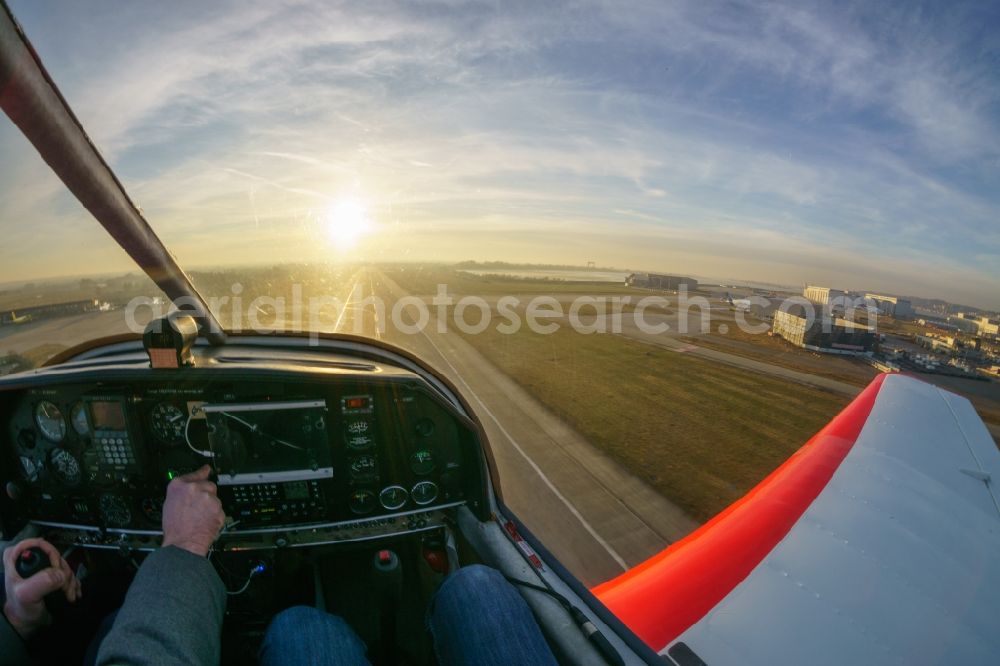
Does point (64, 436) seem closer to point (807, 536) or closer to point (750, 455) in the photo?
point (807, 536)

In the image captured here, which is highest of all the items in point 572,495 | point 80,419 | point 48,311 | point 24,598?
point 48,311

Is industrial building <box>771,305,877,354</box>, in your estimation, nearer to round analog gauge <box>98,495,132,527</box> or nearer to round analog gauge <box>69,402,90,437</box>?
round analog gauge <box>98,495,132,527</box>

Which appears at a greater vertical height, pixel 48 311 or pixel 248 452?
pixel 48 311

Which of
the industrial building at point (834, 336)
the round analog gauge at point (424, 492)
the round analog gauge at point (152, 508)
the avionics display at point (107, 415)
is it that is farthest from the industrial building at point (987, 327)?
the avionics display at point (107, 415)

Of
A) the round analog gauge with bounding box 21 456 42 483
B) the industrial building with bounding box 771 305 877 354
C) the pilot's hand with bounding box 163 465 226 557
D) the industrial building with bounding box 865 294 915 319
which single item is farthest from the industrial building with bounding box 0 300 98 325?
the industrial building with bounding box 865 294 915 319

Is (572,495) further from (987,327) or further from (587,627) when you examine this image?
(987,327)

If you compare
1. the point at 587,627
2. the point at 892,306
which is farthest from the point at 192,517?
the point at 892,306

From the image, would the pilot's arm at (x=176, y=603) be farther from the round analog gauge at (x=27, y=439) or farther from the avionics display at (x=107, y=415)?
the round analog gauge at (x=27, y=439)
